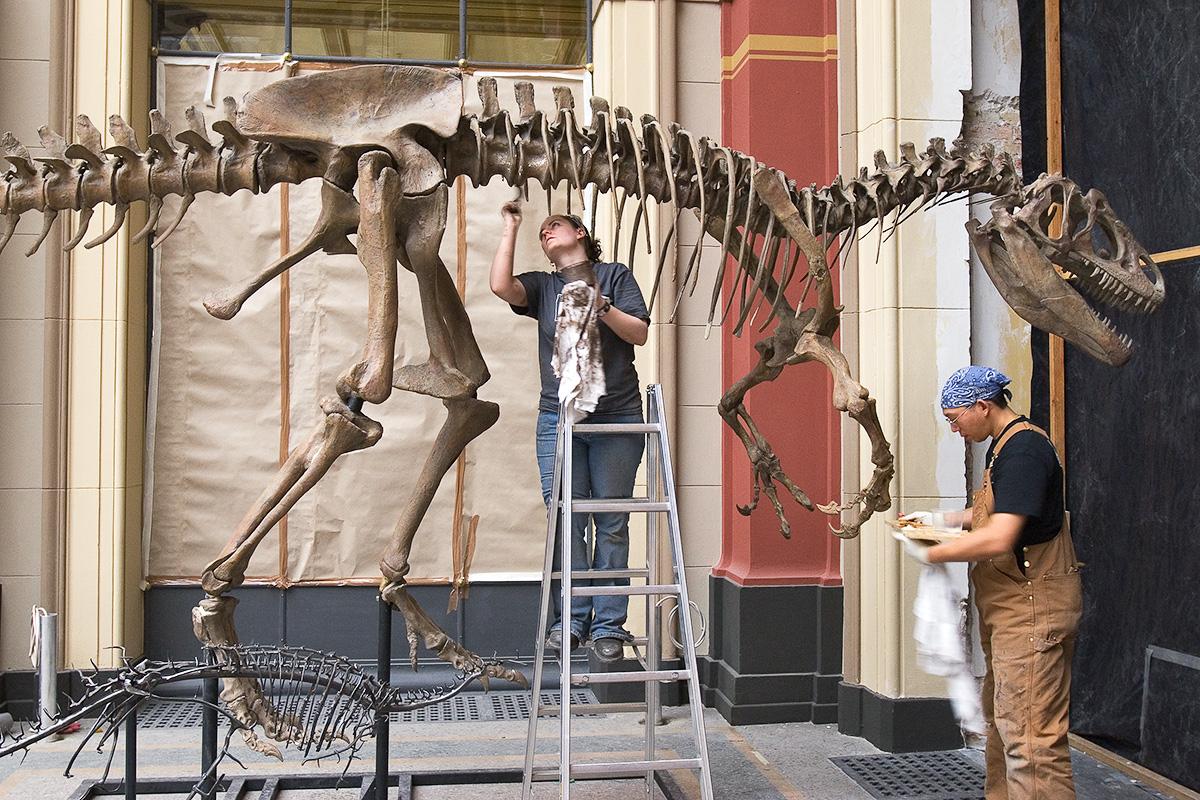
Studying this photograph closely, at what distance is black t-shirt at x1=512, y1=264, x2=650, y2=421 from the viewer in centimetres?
543

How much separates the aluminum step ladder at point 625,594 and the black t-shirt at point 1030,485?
4.23 feet

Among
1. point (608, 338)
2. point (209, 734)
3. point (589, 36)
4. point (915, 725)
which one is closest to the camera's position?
point (209, 734)

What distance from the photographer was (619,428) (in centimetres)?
505

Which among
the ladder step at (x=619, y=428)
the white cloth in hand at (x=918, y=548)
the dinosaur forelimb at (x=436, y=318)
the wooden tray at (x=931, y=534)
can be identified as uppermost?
the dinosaur forelimb at (x=436, y=318)

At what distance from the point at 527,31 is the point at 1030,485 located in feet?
16.3

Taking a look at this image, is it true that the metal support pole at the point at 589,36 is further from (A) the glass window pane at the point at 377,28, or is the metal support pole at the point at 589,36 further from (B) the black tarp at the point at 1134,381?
(B) the black tarp at the point at 1134,381

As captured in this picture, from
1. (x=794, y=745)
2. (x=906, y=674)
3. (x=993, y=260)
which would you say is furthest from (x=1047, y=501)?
(x=794, y=745)

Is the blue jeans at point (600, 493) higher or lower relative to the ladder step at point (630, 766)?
higher

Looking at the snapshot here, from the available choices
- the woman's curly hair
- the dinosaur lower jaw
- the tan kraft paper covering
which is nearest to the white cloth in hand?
the dinosaur lower jaw

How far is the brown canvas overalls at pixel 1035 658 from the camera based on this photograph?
426cm

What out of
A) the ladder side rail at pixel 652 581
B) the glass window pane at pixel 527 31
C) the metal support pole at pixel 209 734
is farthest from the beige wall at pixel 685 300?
the metal support pole at pixel 209 734

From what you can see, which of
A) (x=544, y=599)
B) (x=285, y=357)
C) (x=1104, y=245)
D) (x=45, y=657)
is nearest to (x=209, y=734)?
(x=544, y=599)

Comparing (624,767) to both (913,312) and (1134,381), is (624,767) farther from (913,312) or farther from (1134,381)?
(1134,381)

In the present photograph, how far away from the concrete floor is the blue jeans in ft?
2.91
